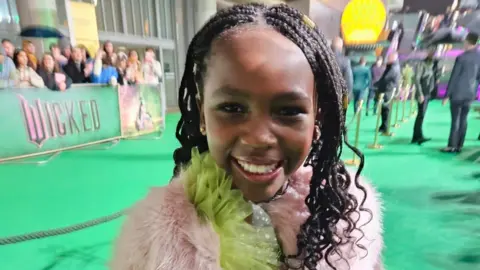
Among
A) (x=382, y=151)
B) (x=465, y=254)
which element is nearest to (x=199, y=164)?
(x=465, y=254)

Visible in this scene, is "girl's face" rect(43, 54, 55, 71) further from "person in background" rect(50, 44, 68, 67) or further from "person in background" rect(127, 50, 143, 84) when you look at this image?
"person in background" rect(127, 50, 143, 84)

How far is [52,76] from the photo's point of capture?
12.6 ft

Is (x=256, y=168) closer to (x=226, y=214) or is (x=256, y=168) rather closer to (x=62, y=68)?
(x=226, y=214)

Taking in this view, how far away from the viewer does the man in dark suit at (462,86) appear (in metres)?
→ 3.47

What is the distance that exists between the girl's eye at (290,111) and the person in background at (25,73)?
4.00m

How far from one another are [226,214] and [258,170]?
12 centimetres

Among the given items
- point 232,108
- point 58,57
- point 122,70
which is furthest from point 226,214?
point 122,70

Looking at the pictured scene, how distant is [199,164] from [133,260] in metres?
0.23

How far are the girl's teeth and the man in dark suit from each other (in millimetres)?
3854

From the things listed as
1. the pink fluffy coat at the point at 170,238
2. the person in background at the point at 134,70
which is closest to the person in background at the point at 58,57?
the person in background at the point at 134,70

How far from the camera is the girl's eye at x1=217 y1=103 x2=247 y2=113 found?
59 centimetres

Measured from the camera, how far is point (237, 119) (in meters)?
0.59

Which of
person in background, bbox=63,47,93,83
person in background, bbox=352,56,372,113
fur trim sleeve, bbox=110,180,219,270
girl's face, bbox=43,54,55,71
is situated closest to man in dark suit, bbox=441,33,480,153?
person in background, bbox=352,56,372,113

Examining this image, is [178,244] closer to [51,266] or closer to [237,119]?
[237,119]
